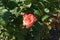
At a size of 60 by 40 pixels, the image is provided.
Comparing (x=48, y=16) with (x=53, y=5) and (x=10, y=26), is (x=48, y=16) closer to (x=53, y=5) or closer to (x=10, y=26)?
(x=53, y=5)

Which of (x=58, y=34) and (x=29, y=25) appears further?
(x=58, y=34)

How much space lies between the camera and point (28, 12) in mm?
1947

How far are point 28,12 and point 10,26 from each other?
0.76ft

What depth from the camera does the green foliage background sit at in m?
1.88

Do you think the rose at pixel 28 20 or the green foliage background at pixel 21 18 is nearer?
the rose at pixel 28 20

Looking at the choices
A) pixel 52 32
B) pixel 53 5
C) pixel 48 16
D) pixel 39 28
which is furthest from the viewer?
pixel 52 32

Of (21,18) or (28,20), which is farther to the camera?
(21,18)

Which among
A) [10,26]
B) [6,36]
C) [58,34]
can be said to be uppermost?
[10,26]

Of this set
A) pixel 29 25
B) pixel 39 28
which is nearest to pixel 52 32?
pixel 39 28

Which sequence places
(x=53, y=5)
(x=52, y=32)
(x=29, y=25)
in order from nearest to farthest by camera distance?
(x=29, y=25)
(x=53, y=5)
(x=52, y=32)

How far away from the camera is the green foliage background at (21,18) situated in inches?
74.0

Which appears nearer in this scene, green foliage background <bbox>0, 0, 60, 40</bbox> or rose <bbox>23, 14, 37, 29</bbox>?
rose <bbox>23, 14, 37, 29</bbox>

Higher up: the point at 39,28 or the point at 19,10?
the point at 19,10

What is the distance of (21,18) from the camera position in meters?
1.91
